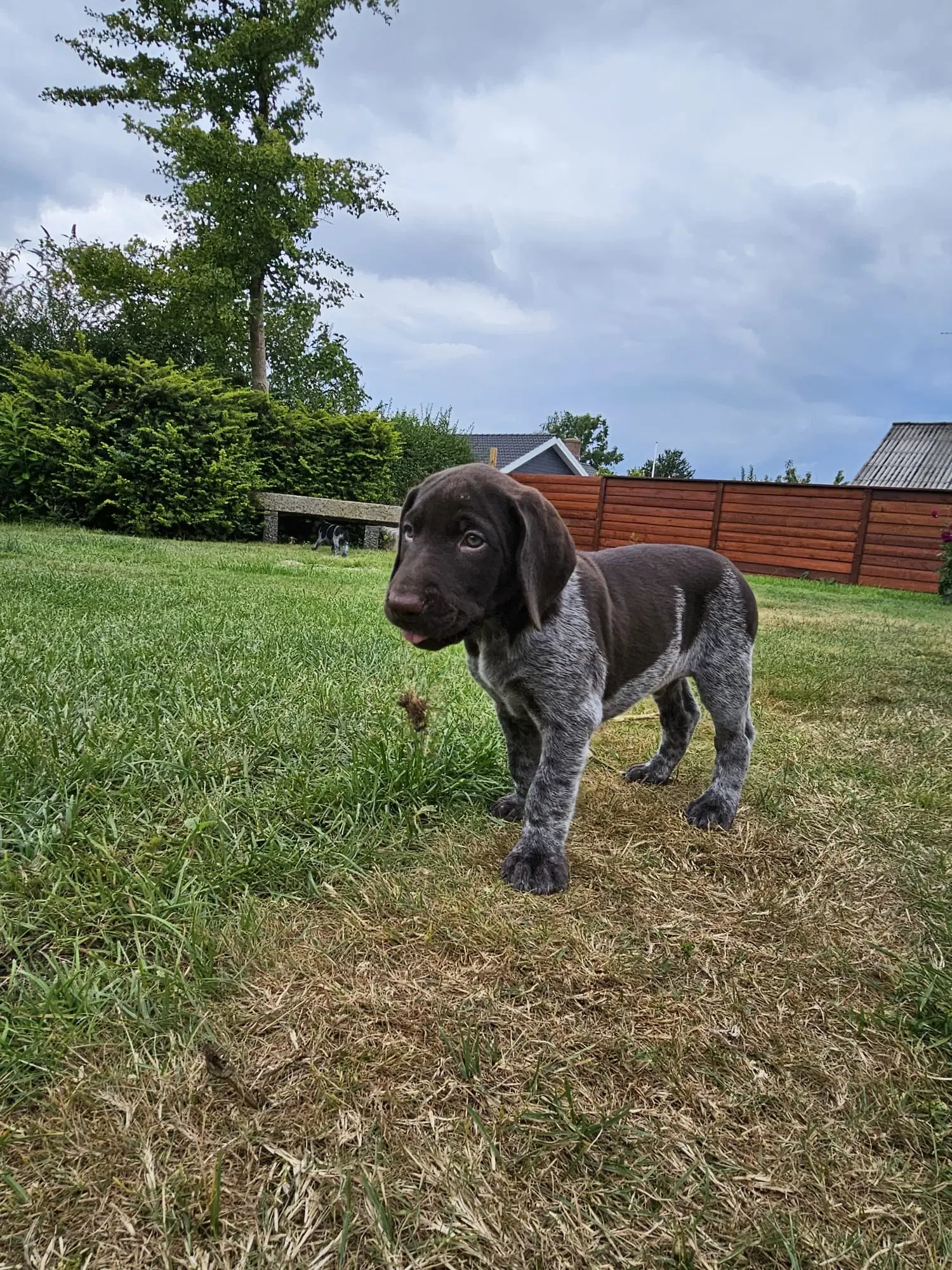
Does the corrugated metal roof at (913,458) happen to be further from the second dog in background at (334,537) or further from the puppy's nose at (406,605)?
the puppy's nose at (406,605)

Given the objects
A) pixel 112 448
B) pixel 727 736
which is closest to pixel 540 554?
pixel 727 736

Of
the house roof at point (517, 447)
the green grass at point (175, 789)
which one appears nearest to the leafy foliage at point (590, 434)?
the house roof at point (517, 447)

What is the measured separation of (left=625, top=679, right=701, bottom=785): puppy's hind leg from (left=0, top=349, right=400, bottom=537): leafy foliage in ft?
44.8

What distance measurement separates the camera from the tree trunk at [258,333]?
20.3m

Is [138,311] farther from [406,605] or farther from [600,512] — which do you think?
[406,605]

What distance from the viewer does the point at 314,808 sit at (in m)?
2.66

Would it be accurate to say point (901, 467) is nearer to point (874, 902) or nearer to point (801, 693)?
point (801, 693)

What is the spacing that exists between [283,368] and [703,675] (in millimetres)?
27598

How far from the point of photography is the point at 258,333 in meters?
20.7

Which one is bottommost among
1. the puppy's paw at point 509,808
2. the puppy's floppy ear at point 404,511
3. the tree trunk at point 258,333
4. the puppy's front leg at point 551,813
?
the puppy's paw at point 509,808

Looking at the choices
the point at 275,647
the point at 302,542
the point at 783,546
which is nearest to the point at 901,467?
the point at 783,546

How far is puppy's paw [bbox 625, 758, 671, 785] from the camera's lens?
349cm

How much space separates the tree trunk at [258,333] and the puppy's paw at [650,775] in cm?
1957

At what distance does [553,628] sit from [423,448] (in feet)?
79.9
